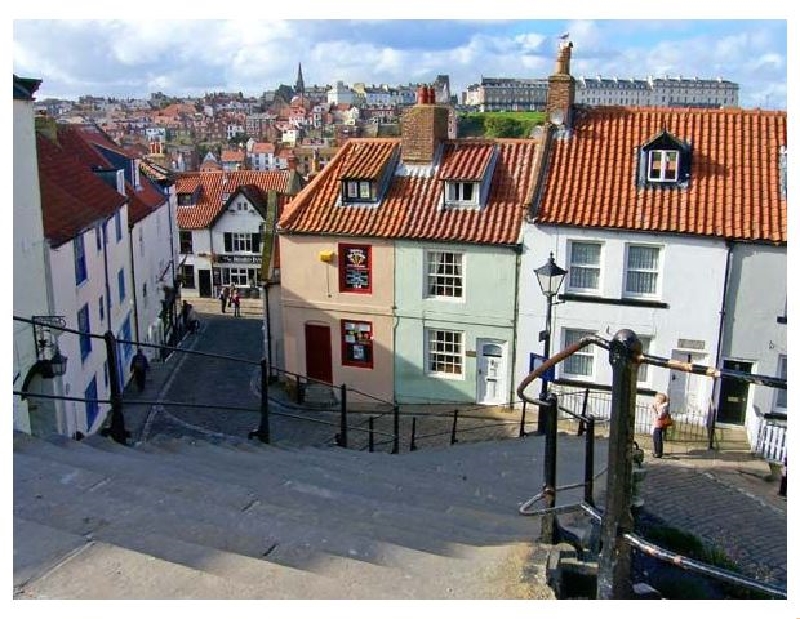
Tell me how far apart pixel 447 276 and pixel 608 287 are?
3.97 meters

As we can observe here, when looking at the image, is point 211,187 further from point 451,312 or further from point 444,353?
point 451,312

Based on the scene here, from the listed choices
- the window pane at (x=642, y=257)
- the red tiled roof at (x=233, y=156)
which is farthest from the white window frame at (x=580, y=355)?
the red tiled roof at (x=233, y=156)

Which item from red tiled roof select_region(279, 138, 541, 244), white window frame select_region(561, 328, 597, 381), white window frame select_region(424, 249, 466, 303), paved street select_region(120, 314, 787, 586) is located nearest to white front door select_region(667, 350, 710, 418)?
paved street select_region(120, 314, 787, 586)

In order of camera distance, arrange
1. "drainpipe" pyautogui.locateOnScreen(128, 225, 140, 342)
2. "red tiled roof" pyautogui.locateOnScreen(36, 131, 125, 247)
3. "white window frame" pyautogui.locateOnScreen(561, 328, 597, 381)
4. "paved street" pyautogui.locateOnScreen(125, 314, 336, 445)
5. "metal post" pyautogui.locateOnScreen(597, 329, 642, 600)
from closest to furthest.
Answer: "metal post" pyautogui.locateOnScreen(597, 329, 642, 600) < "red tiled roof" pyautogui.locateOnScreen(36, 131, 125, 247) < "white window frame" pyautogui.locateOnScreen(561, 328, 597, 381) < "paved street" pyautogui.locateOnScreen(125, 314, 336, 445) < "drainpipe" pyautogui.locateOnScreen(128, 225, 140, 342)

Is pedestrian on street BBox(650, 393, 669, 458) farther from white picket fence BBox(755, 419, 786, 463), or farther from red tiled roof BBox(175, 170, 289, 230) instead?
red tiled roof BBox(175, 170, 289, 230)

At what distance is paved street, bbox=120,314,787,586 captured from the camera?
897cm

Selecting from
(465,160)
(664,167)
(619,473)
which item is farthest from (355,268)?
(619,473)

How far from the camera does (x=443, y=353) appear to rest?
19.7 meters

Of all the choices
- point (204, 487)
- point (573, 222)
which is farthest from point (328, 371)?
point (204, 487)

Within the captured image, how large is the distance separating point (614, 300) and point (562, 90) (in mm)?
5501

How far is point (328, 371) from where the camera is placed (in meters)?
20.9

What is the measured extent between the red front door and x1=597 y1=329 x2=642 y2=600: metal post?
689 inches

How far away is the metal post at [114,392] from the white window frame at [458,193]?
13020 mm
